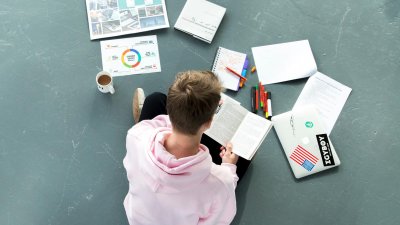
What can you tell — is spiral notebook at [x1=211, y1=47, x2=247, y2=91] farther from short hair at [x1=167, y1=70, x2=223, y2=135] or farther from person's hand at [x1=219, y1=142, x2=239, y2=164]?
short hair at [x1=167, y1=70, x2=223, y2=135]

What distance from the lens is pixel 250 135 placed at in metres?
1.46

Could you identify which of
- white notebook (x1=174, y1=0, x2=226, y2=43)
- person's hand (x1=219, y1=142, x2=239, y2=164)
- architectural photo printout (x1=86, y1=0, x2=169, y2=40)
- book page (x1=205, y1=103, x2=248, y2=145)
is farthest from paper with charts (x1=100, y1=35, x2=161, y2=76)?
person's hand (x1=219, y1=142, x2=239, y2=164)

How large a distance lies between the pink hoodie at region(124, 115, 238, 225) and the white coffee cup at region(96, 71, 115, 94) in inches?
19.0

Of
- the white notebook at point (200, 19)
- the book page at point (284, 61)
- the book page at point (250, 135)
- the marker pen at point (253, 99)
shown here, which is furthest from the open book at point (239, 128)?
the white notebook at point (200, 19)

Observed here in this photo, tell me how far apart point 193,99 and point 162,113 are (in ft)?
1.91

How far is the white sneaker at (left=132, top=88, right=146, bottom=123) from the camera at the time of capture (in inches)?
61.1

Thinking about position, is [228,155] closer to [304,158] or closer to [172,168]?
[304,158]

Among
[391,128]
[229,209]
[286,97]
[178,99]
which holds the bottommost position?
[229,209]

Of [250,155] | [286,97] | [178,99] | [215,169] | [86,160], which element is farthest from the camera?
→ [286,97]

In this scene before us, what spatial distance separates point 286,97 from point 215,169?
26.2 inches

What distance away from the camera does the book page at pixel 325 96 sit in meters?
1.62

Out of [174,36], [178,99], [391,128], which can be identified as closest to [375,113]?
[391,128]

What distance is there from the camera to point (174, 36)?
5.66 ft

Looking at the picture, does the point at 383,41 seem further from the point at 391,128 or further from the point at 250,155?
the point at 250,155
